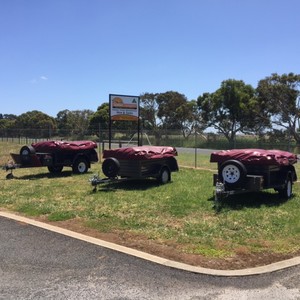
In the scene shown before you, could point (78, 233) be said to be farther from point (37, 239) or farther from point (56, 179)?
point (56, 179)

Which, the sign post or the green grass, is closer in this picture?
the green grass

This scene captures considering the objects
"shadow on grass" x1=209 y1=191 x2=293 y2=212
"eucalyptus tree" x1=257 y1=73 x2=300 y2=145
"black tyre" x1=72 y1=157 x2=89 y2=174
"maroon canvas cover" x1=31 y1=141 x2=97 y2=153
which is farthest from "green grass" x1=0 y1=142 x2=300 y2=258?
"eucalyptus tree" x1=257 y1=73 x2=300 y2=145

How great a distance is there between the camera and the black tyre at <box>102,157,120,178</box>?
41.0 feet

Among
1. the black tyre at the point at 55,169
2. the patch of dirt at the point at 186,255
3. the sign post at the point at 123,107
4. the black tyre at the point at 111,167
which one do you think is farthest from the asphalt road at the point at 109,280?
the sign post at the point at 123,107

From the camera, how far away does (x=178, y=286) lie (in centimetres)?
487

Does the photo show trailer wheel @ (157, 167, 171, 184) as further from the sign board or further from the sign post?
the sign board

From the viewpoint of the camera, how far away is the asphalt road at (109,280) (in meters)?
4.64

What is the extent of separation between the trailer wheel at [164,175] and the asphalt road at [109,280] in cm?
697

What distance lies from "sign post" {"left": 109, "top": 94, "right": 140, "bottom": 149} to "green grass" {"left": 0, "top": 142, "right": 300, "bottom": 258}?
748 cm

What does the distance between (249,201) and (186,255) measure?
14.1 feet

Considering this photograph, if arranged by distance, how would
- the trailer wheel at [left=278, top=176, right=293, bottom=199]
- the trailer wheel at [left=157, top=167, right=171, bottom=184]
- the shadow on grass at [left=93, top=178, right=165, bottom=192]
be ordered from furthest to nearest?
the trailer wheel at [left=157, top=167, right=171, bottom=184] → the shadow on grass at [left=93, top=178, right=165, bottom=192] → the trailer wheel at [left=278, top=176, right=293, bottom=199]

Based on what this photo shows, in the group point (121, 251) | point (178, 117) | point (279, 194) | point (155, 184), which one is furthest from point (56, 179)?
point (178, 117)

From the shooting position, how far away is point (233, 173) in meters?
9.56

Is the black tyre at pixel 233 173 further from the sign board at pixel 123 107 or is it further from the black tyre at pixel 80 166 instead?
the sign board at pixel 123 107
